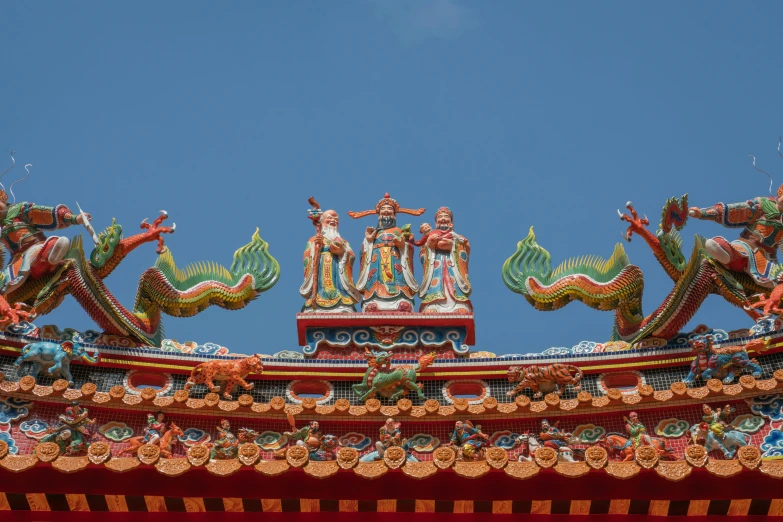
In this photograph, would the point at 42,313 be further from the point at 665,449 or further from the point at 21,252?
the point at 665,449

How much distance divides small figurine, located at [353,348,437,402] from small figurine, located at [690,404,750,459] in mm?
3145

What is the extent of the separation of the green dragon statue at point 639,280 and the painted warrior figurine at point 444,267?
0.61 m

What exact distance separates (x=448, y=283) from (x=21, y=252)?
534 cm

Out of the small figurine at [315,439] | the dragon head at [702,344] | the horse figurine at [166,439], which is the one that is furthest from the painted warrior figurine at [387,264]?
the dragon head at [702,344]

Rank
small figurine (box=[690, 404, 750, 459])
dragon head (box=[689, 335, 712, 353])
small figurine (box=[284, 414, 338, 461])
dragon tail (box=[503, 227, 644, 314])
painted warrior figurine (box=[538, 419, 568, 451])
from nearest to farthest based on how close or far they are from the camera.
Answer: small figurine (box=[690, 404, 750, 459]) → small figurine (box=[284, 414, 338, 461]) → painted warrior figurine (box=[538, 419, 568, 451]) → dragon head (box=[689, 335, 712, 353]) → dragon tail (box=[503, 227, 644, 314])

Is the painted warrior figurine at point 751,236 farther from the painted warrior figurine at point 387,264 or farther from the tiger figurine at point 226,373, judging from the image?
the tiger figurine at point 226,373

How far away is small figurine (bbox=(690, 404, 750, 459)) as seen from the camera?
11594mm

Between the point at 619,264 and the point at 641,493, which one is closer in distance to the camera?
the point at 641,493

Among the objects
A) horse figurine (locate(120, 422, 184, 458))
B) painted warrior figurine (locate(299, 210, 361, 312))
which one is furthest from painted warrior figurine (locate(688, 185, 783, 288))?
horse figurine (locate(120, 422, 184, 458))

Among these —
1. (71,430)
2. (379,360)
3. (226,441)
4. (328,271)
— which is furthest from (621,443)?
(71,430)

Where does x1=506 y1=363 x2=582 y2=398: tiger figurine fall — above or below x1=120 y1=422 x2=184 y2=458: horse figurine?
above

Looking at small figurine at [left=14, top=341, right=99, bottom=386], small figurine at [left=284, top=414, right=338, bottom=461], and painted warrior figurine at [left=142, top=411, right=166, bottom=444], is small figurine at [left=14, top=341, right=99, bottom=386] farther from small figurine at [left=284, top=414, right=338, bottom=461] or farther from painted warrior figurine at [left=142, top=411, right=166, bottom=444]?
small figurine at [left=284, top=414, right=338, bottom=461]

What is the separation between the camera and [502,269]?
1495 cm

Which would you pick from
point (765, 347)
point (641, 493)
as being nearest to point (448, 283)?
point (765, 347)
